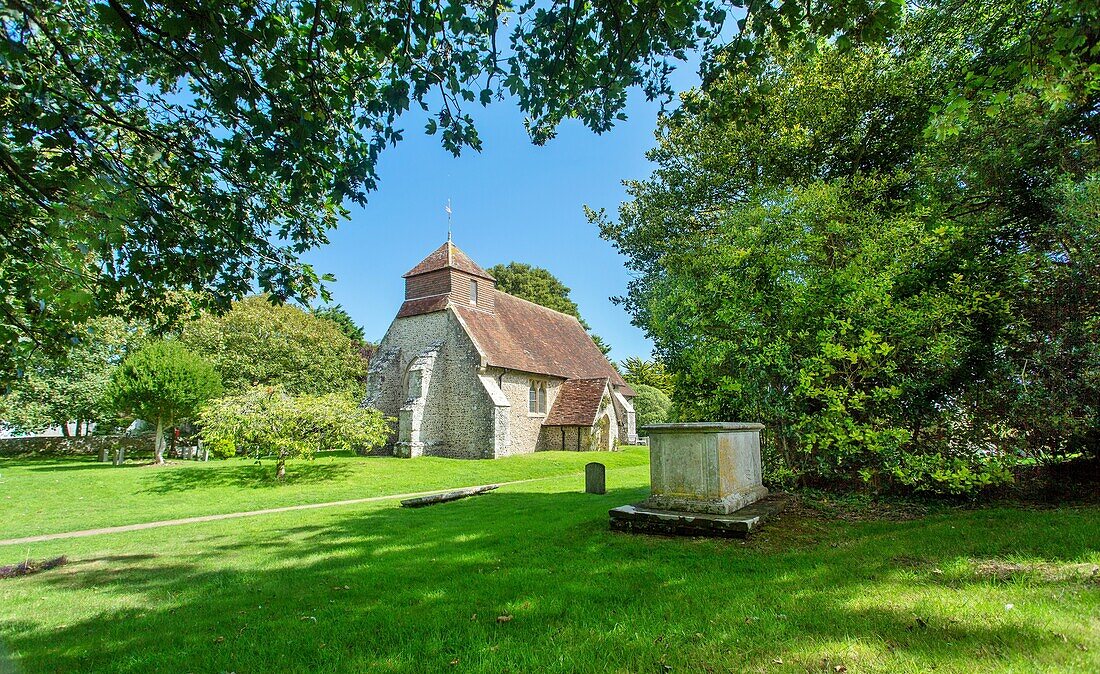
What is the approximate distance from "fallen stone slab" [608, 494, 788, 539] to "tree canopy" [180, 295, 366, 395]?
1116 inches

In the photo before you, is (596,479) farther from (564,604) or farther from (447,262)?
(447,262)

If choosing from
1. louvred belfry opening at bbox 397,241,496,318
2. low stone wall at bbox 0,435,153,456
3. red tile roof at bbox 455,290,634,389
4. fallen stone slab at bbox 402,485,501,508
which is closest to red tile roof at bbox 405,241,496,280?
louvred belfry opening at bbox 397,241,496,318

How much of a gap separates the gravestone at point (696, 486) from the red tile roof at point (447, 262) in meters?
21.8

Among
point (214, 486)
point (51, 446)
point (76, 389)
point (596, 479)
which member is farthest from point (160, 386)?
point (596, 479)

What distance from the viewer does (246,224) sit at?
577cm

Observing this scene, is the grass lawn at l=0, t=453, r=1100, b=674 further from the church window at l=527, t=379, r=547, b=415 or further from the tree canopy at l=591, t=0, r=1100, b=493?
the church window at l=527, t=379, r=547, b=415

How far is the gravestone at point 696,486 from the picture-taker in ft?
22.5

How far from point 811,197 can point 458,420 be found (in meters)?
19.6

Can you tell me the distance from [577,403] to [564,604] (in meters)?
24.3

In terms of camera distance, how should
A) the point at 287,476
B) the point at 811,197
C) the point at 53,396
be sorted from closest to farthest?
the point at 811,197 → the point at 287,476 → the point at 53,396

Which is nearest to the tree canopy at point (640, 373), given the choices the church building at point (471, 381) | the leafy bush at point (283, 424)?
the church building at point (471, 381)

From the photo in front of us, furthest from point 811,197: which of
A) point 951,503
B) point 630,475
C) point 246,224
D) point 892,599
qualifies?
point 630,475

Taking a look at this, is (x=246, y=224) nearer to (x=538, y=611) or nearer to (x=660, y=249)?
(x=538, y=611)

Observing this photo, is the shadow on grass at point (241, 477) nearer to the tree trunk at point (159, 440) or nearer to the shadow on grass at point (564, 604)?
the tree trunk at point (159, 440)
